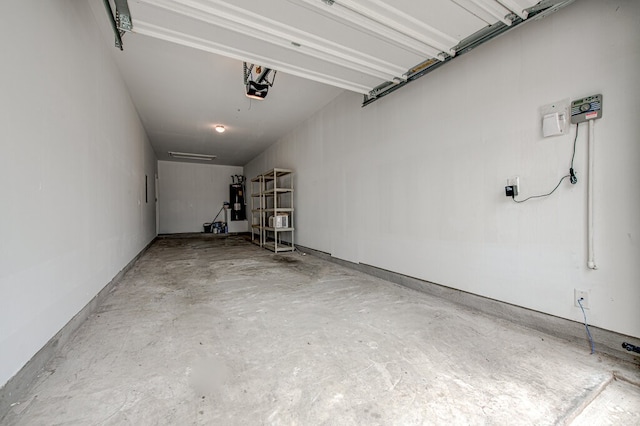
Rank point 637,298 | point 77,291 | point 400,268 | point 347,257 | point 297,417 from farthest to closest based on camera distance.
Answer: point 347,257 → point 400,268 → point 77,291 → point 637,298 → point 297,417

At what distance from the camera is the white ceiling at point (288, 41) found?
1901mm

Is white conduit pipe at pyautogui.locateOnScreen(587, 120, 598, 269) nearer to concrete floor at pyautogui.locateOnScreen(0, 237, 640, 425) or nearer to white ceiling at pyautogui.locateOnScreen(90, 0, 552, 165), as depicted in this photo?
concrete floor at pyautogui.locateOnScreen(0, 237, 640, 425)

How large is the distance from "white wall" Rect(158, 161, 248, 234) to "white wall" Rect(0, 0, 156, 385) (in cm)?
739

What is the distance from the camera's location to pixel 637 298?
1623 mm

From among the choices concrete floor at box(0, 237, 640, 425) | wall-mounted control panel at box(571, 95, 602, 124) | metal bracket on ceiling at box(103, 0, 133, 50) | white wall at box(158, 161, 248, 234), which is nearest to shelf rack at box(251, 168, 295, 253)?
concrete floor at box(0, 237, 640, 425)

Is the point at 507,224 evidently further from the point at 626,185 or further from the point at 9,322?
the point at 9,322

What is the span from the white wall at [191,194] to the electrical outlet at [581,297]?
10026mm

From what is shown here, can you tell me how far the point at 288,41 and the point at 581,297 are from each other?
3.06 meters

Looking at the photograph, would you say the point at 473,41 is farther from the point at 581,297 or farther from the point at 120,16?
the point at 120,16

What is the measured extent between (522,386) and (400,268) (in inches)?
75.0

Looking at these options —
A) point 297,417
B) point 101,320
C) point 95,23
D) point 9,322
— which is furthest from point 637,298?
point 95,23

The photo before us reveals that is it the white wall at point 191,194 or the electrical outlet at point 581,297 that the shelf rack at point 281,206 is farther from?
the electrical outlet at point 581,297

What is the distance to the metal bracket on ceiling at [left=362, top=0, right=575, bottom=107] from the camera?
71.7 inches

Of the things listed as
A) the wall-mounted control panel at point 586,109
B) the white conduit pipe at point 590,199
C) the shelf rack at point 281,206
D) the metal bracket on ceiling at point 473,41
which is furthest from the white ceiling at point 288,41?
the shelf rack at point 281,206
